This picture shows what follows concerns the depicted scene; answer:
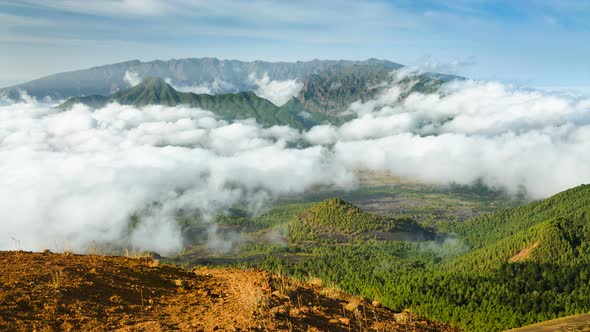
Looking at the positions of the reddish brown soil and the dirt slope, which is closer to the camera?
the dirt slope

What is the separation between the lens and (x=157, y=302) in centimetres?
1820

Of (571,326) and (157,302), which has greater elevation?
(571,326)

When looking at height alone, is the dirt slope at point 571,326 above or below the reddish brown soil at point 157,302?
above

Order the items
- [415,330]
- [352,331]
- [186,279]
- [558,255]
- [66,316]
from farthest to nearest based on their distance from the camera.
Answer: [558,255], [186,279], [415,330], [352,331], [66,316]

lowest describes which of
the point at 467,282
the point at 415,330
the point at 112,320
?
the point at 467,282

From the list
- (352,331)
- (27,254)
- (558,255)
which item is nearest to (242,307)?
(352,331)

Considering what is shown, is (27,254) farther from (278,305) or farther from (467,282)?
(467,282)

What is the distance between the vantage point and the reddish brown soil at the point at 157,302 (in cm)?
1538

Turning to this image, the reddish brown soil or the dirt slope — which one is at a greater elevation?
the dirt slope

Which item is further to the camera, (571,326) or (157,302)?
(157,302)

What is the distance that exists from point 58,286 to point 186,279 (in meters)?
6.69

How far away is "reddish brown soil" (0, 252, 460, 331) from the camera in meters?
15.4

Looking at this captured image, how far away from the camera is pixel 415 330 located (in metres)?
19.0

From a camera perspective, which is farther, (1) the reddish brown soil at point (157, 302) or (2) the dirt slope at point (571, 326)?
(1) the reddish brown soil at point (157, 302)
